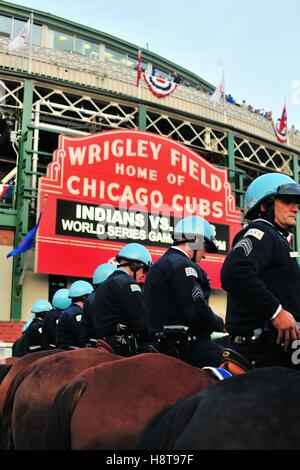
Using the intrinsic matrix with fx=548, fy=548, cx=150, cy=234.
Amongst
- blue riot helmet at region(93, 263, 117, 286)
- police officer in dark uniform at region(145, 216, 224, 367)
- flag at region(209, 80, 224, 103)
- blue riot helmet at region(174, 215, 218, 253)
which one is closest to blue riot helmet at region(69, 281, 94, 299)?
blue riot helmet at region(93, 263, 117, 286)

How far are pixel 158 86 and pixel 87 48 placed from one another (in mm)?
9440

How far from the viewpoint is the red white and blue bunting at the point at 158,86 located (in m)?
23.0

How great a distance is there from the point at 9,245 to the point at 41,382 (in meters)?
15.9

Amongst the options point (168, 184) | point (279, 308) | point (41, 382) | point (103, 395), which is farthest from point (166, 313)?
point (168, 184)

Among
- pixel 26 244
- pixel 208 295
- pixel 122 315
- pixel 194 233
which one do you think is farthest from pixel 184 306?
pixel 26 244

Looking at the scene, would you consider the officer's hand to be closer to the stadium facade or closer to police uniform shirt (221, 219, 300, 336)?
police uniform shirt (221, 219, 300, 336)

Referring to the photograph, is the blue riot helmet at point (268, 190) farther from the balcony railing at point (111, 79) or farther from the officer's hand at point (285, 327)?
the balcony railing at point (111, 79)

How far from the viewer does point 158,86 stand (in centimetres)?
2322

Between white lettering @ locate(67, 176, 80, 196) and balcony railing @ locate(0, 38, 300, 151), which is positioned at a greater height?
balcony railing @ locate(0, 38, 300, 151)

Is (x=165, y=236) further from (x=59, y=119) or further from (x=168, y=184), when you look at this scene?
(x=59, y=119)

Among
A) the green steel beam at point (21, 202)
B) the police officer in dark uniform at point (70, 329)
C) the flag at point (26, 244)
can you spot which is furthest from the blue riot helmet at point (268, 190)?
the green steel beam at point (21, 202)

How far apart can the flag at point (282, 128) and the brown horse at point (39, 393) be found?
24.3 m

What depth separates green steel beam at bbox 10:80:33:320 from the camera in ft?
60.7

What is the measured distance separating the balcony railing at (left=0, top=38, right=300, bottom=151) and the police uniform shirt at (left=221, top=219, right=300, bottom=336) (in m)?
19.6
